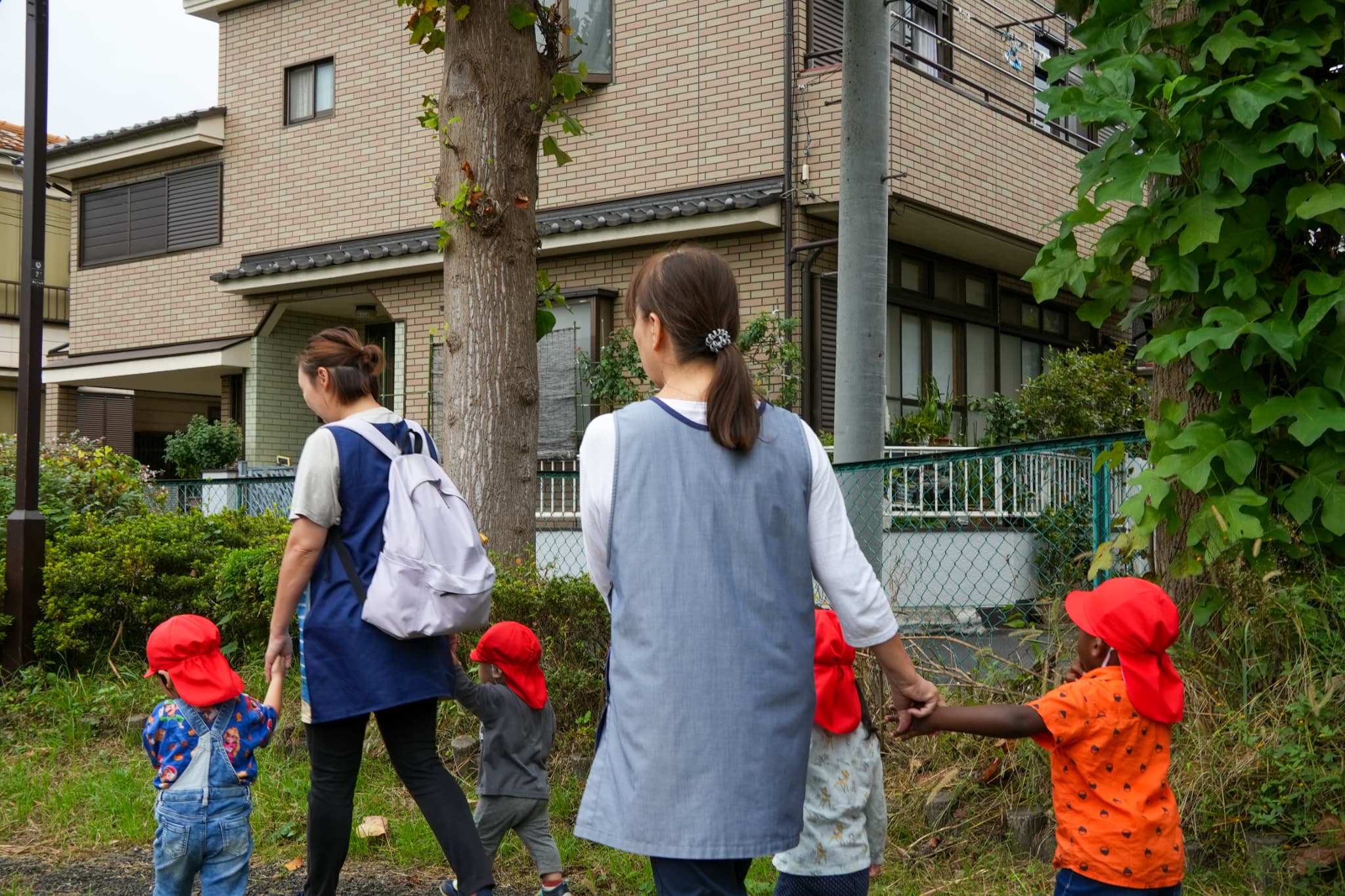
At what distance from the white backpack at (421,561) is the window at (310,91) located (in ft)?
44.9

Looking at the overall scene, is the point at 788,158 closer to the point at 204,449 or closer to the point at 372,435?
the point at 372,435

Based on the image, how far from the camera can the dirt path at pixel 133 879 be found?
4535 millimetres

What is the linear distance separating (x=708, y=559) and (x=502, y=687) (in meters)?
2.02

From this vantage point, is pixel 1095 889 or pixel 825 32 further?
pixel 825 32

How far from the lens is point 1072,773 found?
2941 mm

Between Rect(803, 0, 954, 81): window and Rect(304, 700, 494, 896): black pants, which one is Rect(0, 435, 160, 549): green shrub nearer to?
Rect(304, 700, 494, 896): black pants

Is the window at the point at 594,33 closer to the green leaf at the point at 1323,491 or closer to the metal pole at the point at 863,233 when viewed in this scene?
the metal pole at the point at 863,233

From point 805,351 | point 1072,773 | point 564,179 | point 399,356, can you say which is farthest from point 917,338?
point 1072,773

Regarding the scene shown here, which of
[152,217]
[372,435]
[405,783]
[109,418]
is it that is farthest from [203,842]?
[109,418]

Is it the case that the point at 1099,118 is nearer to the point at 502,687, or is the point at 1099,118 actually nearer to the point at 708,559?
the point at 708,559

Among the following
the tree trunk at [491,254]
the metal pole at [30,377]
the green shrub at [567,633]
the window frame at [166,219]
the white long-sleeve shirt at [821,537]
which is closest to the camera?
the white long-sleeve shirt at [821,537]

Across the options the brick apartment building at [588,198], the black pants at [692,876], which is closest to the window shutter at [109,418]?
the brick apartment building at [588,198]

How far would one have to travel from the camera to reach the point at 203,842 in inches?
141

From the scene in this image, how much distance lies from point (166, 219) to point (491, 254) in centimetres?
1376
